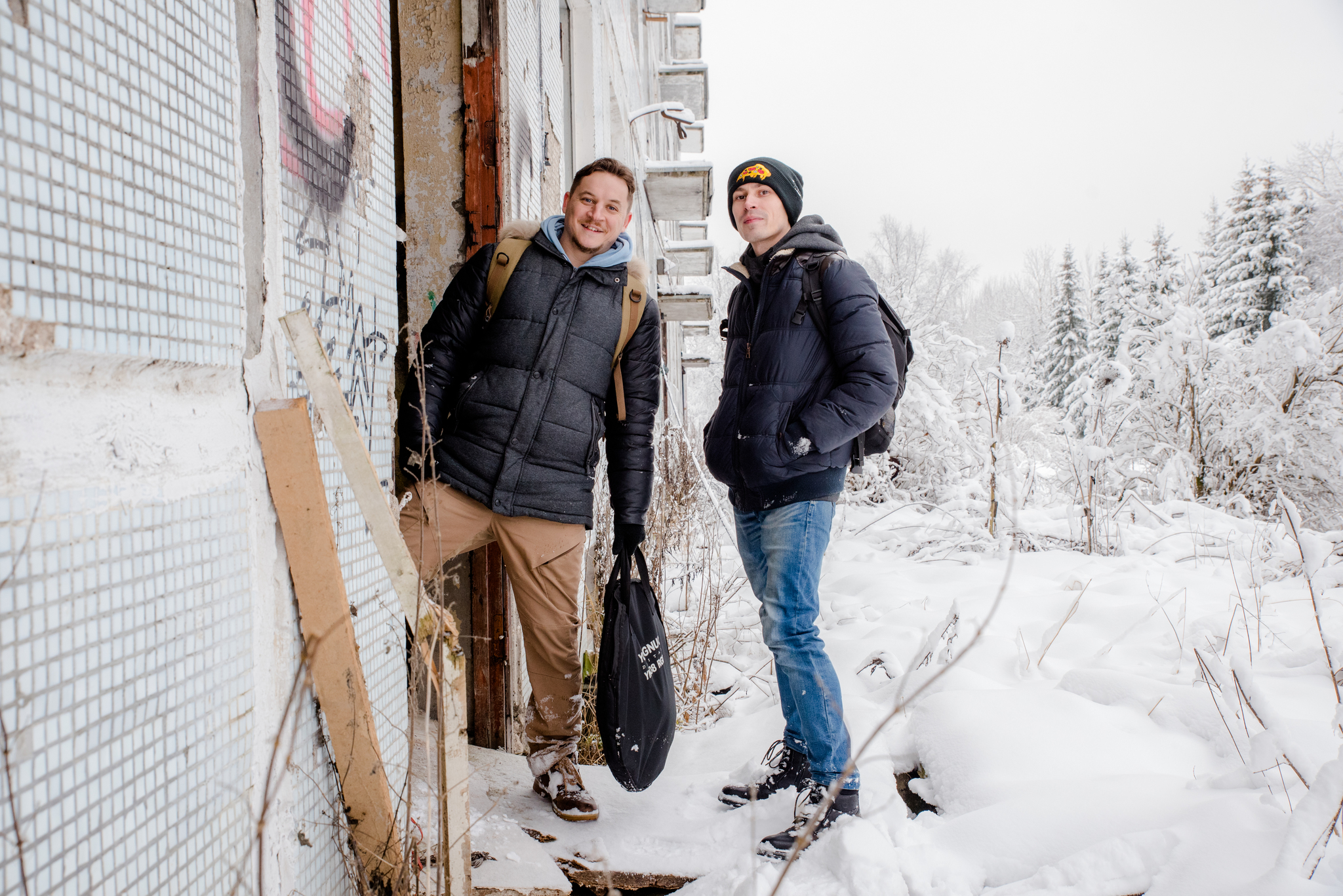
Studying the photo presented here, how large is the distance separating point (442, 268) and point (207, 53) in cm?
151

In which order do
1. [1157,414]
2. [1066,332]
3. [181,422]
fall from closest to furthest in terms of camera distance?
[181,422], [1157,414], [1066,332]

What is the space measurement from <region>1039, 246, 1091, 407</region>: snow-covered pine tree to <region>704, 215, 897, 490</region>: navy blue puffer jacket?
A: 92.9 ft

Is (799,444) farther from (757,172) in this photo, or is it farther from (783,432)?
(757,172)

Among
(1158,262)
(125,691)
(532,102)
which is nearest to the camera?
(125,691)

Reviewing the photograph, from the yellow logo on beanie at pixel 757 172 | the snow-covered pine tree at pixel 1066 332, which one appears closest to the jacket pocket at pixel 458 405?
the yellow logo on beanie at pixel 757 172

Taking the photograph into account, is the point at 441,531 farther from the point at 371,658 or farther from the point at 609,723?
the point at 609,723

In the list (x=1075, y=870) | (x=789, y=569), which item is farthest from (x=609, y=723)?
(x=1075, y=870)

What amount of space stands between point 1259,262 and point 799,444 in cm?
2061

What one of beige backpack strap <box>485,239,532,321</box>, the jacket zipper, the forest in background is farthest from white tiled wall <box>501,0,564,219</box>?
the forest in background

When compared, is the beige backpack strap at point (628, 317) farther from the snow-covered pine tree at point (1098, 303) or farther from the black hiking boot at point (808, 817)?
the snow-covered pine tree at point (1098, 303)

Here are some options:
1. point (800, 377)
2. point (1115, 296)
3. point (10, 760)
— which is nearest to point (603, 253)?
point (800, 377)

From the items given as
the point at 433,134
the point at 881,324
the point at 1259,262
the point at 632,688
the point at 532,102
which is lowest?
the point at 632,688

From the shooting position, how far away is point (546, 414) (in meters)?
2.14

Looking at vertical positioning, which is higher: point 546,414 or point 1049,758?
point 546,414
